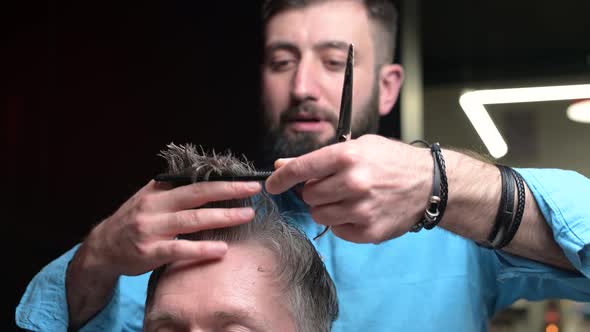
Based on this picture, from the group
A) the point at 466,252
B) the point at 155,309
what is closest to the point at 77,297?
the point at 155,309

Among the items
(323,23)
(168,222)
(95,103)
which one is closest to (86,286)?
(168,222)

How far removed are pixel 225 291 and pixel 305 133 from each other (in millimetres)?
815

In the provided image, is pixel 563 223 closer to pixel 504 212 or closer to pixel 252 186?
pixel 504 212

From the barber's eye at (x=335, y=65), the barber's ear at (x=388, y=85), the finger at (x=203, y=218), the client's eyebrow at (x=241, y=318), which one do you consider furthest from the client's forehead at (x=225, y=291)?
the barber's ear at (x=388, y=85)

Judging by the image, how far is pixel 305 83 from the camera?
2.08m

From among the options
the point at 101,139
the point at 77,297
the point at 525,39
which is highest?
the point at 525,39

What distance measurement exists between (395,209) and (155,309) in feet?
2.04

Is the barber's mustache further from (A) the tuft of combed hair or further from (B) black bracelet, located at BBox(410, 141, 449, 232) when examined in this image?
(B) black bracelet, located at BBox(410, 141, 449, 232)

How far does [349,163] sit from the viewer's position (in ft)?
3.71

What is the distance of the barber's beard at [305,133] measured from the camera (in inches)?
81.4

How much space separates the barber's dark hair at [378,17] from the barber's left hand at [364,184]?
110cm

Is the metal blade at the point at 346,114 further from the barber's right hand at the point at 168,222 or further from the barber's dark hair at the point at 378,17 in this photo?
the barber's dark hair at the point at 378,17

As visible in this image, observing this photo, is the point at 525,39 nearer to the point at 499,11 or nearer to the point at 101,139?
the point at 499,11

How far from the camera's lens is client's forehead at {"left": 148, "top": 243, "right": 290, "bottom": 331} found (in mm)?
Answer: 1383
